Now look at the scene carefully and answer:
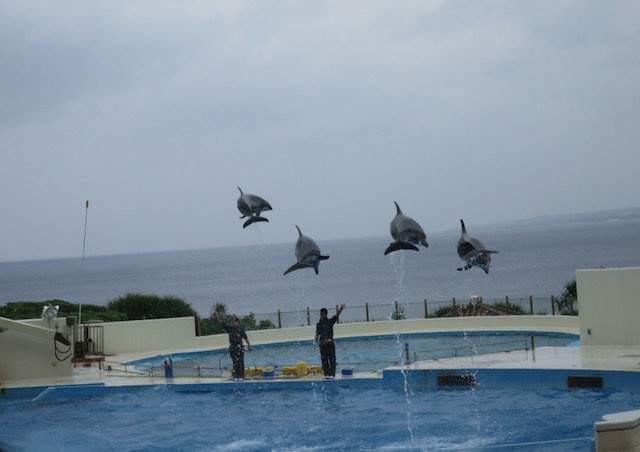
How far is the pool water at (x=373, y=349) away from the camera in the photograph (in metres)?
17.6

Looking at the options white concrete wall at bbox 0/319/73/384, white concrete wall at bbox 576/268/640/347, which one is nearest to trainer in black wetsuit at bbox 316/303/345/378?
white concrete wall at bbox 576/268/640/347

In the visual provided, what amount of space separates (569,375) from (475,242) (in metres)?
2.40

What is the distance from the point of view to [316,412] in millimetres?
12781

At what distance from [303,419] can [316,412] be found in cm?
41

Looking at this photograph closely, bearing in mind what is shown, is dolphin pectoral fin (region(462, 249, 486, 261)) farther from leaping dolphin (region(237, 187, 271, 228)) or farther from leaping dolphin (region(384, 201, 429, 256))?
Result: leaping dolphin (region(237, 187, 271, 228))

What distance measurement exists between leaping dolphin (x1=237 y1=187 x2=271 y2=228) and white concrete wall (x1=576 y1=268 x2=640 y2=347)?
5448 millimetres

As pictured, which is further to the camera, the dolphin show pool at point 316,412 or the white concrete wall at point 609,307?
the white concrete wall at point 609,307

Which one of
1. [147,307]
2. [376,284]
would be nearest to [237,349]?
[147,307]

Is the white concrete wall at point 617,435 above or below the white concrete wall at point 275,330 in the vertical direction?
below

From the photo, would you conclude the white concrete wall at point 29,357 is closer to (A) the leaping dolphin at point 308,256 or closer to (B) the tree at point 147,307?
(A) the leaping dolphin at point 308,256

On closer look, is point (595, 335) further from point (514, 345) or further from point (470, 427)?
point (470, 427)

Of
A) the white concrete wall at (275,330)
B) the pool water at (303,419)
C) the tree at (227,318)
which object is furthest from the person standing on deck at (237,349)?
the tree at (227,318)

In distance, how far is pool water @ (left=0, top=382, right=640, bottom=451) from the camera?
427 inches

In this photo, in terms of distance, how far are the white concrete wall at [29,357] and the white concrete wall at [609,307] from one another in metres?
8.88
